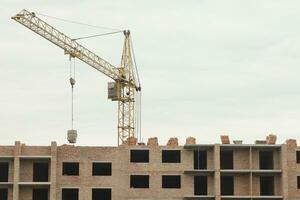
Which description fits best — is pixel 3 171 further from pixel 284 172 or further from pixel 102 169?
pixel 284 172

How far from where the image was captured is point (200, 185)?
9331 centimetres

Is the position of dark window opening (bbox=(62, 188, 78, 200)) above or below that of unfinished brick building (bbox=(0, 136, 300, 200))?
below

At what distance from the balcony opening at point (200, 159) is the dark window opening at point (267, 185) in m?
6.93

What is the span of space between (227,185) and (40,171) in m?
21.7

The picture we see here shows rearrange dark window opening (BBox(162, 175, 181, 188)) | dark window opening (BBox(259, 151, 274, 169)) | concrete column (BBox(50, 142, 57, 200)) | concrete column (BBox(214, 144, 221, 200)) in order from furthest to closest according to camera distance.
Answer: dark window opening (BBox(259, 151, 274, 169)) < dark window opening (BBox(162, 175, 181, 188)) < concrete column (BBox(214, 144, 221, 200)) < concrete column (BBox(50, 142, 57, 200))

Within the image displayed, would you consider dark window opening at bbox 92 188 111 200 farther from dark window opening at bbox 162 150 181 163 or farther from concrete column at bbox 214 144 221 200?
concrete column at bbox 214 144 221 200

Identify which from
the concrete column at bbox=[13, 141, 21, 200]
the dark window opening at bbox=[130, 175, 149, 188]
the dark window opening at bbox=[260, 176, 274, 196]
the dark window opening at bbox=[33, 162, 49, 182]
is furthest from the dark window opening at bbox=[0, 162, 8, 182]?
the dark window opening at bbox=[260, 176, 274, 196]

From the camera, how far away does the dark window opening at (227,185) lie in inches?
3664

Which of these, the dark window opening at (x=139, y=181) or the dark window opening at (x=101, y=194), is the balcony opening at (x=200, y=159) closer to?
the dark window opening at (x=139, y=181)

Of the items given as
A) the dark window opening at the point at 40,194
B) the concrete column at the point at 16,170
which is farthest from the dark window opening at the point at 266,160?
the concrete column at the point at 16,170

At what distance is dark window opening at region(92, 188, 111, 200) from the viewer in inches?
3617

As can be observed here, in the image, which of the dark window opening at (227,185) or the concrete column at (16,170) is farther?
the dark window opening at (227,185)

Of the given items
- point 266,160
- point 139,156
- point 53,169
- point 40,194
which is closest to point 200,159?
point 139,156

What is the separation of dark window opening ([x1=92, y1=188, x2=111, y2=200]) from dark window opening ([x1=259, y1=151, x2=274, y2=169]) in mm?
18030
